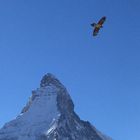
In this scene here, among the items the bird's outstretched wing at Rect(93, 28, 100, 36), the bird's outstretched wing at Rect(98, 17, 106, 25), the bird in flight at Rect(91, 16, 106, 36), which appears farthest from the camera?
the bird's outstretched wing at Rect(98, 17, 106, 25)

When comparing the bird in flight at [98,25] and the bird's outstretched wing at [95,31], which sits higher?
the bird in flight at [98,25]

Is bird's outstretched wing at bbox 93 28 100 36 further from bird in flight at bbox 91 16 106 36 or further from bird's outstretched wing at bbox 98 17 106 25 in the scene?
bird's outstretched wing at bbox 98 17 106 25

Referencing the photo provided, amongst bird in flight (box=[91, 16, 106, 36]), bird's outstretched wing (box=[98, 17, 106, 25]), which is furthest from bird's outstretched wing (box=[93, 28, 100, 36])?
bird's outstretched wing (box=[98, 17, 106, 25])

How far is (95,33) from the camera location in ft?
95.9

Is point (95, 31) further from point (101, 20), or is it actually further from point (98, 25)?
point (101, 20)

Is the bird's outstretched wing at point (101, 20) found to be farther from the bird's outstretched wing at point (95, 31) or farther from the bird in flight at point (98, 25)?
the bird's outstretched wing at point (95, 31)

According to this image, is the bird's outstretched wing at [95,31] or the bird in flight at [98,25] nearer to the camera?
the bird's outstretched wing at [95,31]

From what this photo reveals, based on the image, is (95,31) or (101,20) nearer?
(95,31)

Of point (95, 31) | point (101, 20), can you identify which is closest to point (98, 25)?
point (101, 20)

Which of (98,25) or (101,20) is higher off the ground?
(101,20)

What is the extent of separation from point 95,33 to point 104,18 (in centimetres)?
134

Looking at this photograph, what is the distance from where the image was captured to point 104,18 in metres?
30.0

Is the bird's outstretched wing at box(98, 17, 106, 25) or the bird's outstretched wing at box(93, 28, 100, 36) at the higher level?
the bird's outstretched wing at box(98, 17, 106, 25)

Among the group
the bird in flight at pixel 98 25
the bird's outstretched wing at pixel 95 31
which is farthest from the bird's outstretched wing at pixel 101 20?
the bird's outstretched wing at pixel 95 31
